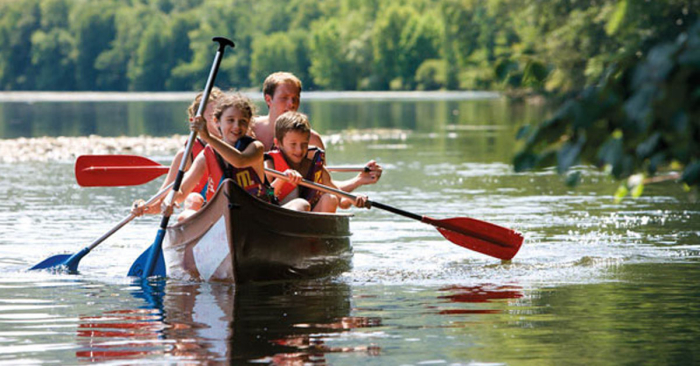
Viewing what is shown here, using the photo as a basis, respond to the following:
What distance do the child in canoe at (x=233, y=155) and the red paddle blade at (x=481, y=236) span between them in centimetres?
186

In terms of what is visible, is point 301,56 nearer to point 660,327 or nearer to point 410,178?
point 410,178

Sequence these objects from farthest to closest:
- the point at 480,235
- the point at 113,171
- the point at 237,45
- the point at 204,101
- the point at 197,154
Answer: the point at 237,45, the point at 113,171, the point at 480,235, the point at 197,154, the point at 204,101

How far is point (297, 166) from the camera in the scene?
8750mm

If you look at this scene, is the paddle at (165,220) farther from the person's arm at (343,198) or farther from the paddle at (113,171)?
the paddle at (113,171)

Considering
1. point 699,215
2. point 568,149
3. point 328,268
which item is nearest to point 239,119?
point 328,268

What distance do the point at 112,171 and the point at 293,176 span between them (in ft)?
7.82

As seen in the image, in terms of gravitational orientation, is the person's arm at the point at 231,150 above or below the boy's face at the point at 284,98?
below

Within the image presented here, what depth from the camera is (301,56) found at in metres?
118

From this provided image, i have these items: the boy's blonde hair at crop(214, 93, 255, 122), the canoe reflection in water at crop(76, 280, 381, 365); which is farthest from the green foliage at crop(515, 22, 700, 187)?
the boy's blonde hair at crop(214, 93, 255, 122)

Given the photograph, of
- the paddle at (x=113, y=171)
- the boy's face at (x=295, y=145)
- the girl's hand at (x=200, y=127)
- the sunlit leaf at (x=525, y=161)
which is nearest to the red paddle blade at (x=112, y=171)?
the paddle at (x=113, y=171)

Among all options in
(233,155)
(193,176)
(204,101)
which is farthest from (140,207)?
(233,155)

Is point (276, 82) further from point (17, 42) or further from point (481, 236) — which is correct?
point (17, 42)

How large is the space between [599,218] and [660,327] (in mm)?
5733

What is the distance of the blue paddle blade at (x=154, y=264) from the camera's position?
8.63 meters
